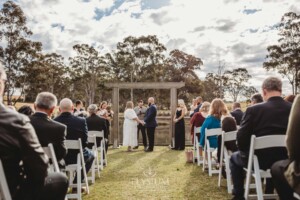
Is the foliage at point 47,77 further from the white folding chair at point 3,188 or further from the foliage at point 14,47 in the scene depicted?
the white folding chair at point 3,188

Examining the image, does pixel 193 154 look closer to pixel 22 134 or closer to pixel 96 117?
pixel 96 117

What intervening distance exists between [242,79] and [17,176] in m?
56.9

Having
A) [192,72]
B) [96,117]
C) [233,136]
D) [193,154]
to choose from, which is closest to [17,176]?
[233,136]

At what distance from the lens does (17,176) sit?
2.96m

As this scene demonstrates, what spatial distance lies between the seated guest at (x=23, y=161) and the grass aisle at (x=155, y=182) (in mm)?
2892

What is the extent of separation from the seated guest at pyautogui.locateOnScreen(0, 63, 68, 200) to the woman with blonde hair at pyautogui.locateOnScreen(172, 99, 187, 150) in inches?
397

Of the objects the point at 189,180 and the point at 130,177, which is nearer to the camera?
the point at 189,180

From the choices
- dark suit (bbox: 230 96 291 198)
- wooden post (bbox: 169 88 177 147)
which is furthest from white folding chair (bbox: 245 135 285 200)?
wooden post (bbox: 169 88 177 147)

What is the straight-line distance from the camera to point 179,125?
530 inches

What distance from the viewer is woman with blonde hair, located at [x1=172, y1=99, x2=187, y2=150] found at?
13109 millimetres

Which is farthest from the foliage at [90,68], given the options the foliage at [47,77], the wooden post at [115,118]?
the wooden post at [115,118]

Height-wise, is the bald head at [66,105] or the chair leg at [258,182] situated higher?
the bald head at [66,105]

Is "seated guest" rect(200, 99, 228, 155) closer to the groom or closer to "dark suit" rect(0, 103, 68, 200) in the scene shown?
"dark suit" rect(0, 103, 68, 200)

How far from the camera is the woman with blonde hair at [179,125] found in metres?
13.1
